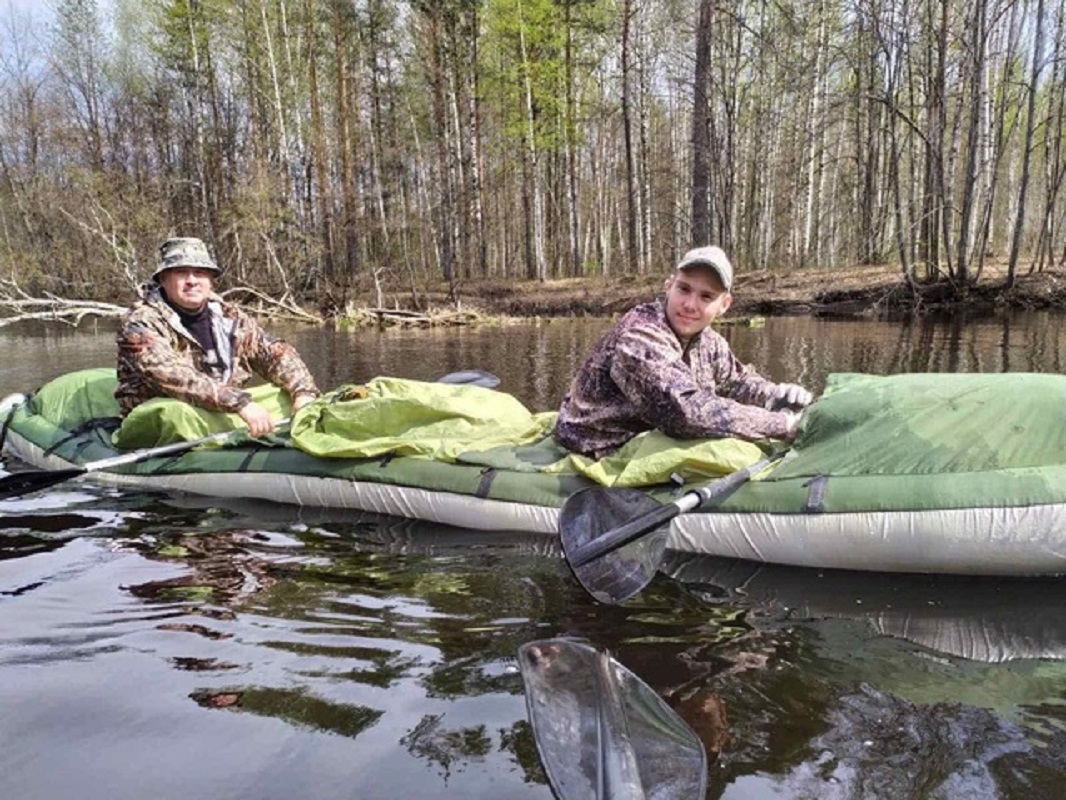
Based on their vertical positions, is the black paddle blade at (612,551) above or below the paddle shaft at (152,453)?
below

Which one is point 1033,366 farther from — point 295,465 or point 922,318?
point 295,465

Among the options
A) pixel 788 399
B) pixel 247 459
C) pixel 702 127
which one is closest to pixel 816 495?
pixel 788 399

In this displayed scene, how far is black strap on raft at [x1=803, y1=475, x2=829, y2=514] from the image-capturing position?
127 inches

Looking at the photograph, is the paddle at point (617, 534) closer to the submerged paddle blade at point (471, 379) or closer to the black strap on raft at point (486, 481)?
the black strap on raft at point (486, 481)

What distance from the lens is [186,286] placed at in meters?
5.12

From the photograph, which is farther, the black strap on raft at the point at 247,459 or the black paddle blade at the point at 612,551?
the black strap on raft at the point at 247,459

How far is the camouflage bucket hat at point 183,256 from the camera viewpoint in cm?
498

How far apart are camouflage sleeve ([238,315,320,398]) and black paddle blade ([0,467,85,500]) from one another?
1483mm

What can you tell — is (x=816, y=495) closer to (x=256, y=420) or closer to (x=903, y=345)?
(x=256, y=420)

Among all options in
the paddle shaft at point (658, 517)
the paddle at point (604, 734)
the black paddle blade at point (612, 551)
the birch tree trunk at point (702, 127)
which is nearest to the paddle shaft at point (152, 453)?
the black paddle blade at point (612, 551)

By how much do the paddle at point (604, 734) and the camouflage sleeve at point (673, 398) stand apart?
1.47m

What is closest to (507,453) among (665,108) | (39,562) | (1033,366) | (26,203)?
(39,562)

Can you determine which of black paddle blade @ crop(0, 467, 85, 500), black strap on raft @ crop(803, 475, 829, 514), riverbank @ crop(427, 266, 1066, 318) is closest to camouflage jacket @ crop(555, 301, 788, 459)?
black strap on raft @ crop(803, 475, 829, 514)

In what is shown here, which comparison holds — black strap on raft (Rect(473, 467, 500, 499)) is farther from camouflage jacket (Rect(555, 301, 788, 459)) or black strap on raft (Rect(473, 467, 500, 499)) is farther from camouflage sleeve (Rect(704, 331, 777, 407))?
camouflage sleeve (Rect(704, 331, 777, 407))
